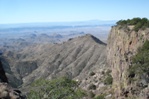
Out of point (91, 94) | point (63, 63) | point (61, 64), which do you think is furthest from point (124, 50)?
point (63, 63)

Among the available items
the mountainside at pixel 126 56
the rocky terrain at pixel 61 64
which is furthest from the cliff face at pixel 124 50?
the rocky terrain at pixel 61 64

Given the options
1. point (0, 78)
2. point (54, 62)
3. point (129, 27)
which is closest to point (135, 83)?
point (129, 27)

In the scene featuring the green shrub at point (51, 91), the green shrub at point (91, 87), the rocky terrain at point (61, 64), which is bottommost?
the rocky terrain at point (61, 64)

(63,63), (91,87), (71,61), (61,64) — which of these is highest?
(91,87)

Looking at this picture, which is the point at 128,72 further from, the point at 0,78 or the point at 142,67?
the point at 0,78

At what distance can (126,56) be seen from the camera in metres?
43.6

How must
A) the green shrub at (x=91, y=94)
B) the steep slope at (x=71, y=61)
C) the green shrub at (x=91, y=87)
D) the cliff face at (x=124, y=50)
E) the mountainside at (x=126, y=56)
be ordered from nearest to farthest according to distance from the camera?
1. the mountainside at (x=126, y=56)
2. the cliff face at (x=124, y=50)
3. the green shrub at (x=91, y=94)
4. the green shrub at (x=91, y=87)
5. the steep slope at (x=71, y=61)

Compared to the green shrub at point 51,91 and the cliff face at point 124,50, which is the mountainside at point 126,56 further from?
the green shrub at point 51,91

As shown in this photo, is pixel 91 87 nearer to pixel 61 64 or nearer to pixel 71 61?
pixel 61 64

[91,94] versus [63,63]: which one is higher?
[91,94]

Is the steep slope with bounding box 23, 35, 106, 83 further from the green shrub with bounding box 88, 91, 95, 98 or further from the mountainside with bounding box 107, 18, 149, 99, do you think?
the mountainside with bounding box 107, 18, 149, 99

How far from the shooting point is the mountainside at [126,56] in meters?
36.4

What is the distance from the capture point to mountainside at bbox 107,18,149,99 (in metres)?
36.4

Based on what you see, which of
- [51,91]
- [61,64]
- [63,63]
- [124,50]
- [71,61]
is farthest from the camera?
[71,61]
